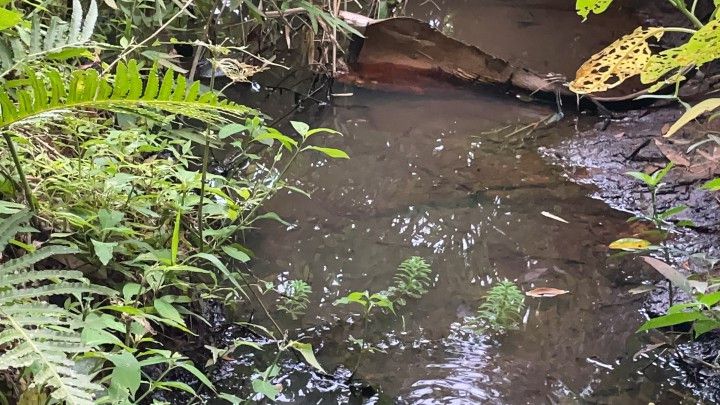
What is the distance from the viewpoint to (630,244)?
1.59 m

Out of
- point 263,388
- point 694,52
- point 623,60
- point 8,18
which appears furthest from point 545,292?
point 8,18

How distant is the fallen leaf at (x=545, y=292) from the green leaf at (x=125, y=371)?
1032 millimetres

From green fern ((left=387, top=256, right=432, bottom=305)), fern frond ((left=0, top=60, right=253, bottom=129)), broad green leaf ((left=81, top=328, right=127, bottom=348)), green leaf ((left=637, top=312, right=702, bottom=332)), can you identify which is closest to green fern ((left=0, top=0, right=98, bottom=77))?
fern frond ((left=0, top=60, right=253, bottom=129))

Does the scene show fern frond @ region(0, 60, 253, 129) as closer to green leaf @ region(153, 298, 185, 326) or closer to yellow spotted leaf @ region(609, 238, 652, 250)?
green leaf @ region(153, 298, 185, 326)

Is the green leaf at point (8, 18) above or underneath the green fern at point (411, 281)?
above

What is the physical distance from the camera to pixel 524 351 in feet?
4.57

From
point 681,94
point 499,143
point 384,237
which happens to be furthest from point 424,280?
point 681,94

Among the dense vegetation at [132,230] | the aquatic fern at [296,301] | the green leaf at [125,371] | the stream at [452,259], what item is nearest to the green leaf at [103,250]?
the dense vegetation at [132,230]

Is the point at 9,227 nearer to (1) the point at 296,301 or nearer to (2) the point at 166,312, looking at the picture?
(2) the point at 166,312

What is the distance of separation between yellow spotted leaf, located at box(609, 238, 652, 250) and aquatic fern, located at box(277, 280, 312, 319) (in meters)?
0.82

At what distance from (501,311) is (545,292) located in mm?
183

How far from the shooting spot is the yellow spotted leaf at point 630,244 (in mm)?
1575

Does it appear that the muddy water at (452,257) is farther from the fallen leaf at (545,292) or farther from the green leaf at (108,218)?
the green leaf at (108,218)

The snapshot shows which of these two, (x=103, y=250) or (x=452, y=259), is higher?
(x=103, y=250)
